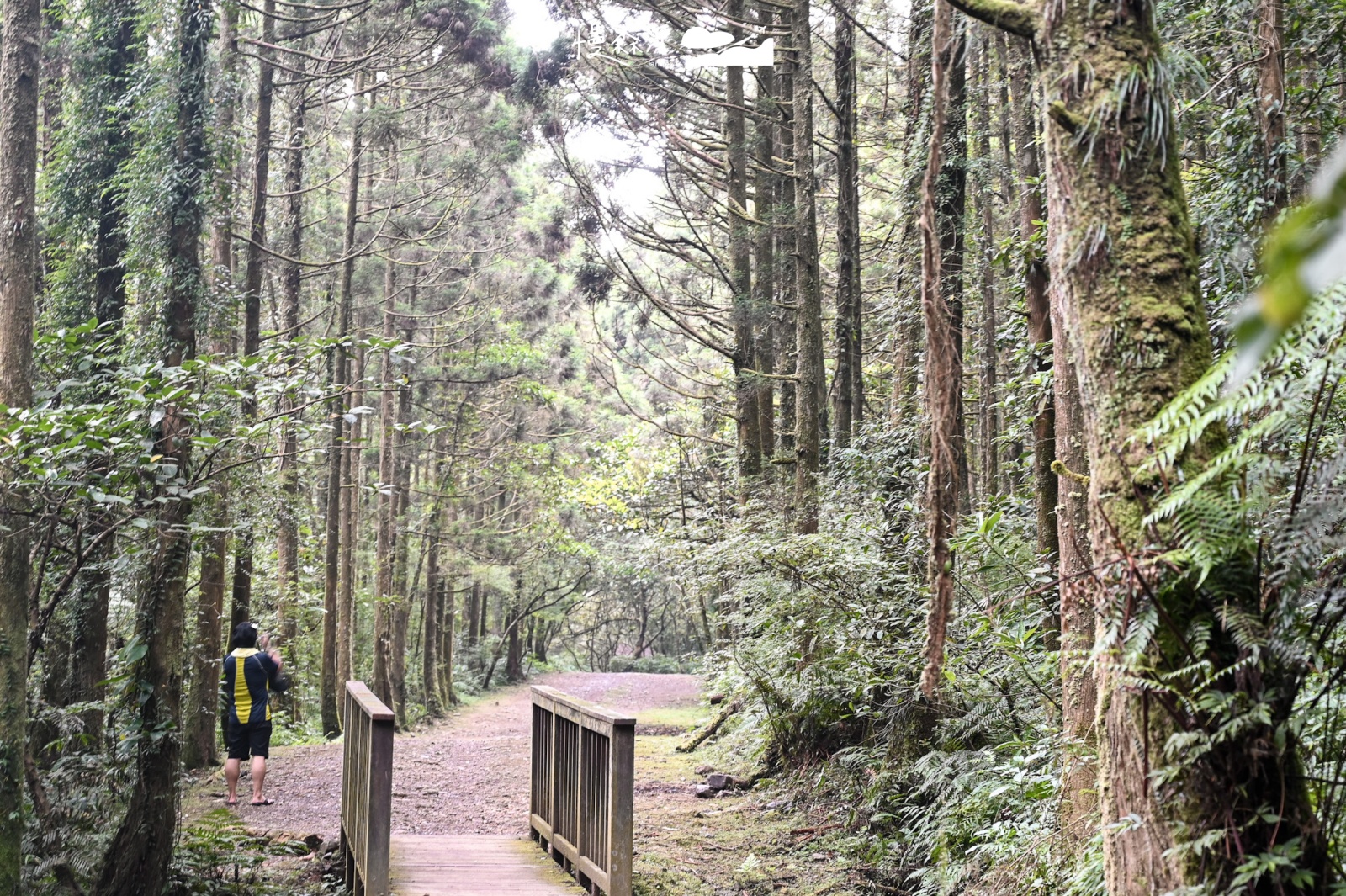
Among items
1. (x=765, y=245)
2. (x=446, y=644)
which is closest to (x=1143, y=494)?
(x=765, y=245)

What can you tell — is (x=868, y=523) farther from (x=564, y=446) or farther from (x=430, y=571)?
(x=564, y=446)

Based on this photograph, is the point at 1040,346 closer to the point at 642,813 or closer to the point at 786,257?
the point at 642,813

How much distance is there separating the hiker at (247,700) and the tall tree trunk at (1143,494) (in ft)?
29.3

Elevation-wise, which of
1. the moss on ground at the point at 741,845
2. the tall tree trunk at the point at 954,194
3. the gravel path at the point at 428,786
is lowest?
the gravel path at the point at 428,786

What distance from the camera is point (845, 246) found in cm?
1130

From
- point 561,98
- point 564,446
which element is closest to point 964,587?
point 561,98

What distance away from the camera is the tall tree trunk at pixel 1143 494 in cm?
240

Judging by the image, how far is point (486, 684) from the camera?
1305 inches

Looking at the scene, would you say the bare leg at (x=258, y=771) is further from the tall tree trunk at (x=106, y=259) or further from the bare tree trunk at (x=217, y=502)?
the tall tree trunk at (x=106, y=259)

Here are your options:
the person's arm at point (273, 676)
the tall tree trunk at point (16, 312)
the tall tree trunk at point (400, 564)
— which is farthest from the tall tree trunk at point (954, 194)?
the tall tree trunk at point (400, 564)

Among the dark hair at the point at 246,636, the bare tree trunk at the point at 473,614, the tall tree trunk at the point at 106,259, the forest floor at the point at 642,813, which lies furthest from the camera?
the bare tree trunk at the point at 473,614

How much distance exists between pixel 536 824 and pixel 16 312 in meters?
5.62

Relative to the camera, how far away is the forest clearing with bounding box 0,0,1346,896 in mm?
2582

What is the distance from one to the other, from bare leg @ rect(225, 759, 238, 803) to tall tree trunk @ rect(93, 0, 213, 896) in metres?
2.87
